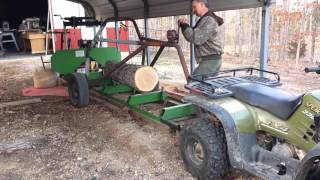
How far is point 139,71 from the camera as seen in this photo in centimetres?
545

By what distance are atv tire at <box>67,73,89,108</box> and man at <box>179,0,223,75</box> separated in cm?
240

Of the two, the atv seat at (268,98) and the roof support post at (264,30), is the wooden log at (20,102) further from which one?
the atv seat at (268,98)

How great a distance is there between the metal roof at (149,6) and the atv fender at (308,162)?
2702mm

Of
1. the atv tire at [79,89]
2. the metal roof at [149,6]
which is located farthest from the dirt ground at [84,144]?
the metal roof at [149,6]

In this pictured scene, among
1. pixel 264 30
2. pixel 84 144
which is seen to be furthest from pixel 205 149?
pixel 264 30

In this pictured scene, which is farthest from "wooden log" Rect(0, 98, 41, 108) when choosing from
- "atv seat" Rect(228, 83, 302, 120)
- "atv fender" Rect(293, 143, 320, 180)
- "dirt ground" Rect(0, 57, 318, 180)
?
"atv fender" Rect(293, 143, 320, 180)

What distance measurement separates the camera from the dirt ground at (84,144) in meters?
3.69

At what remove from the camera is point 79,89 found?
6.02 meters

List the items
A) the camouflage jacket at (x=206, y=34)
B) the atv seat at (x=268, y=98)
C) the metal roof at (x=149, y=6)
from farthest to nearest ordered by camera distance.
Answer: the metal roof at (x=149, y=6), the camouflage jacket at (x=206, y=34), the atv seat at (x=268, y=98)

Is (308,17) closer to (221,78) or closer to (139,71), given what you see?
(139,71)

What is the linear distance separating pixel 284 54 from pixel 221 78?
576cm

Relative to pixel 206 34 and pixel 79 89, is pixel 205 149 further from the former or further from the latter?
→ pixel 79 89

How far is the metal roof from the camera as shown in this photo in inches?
200

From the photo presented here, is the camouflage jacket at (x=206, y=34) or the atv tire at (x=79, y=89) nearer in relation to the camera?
the camouflage jacket at (x=206, y=34)
